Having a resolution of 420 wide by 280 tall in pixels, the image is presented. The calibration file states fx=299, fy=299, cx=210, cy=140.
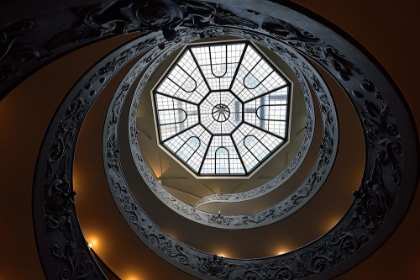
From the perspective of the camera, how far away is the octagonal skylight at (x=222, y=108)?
12.7m

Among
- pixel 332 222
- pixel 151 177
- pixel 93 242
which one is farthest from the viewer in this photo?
pixel 151 177

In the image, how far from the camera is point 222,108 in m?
13.8

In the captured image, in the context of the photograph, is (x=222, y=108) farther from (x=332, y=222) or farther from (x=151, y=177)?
(x=332, y=222)

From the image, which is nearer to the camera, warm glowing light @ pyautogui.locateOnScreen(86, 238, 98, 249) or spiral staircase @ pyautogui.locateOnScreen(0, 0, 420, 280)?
spiral staircase @ pyautogui.locateOnScreen(0, 0, 420, 280)

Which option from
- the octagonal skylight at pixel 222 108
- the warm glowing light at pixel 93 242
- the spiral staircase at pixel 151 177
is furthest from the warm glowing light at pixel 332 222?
the warm glowing light at pixel 93 242

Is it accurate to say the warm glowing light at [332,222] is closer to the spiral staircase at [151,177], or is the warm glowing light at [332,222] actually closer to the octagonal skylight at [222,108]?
the spiral staircase at [151,177]

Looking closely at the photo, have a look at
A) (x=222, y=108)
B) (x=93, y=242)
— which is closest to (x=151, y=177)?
(x=93, y=242)

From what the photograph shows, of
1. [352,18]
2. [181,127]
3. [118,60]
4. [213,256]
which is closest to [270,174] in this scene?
[181,127]

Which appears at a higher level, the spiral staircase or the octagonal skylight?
the octagonal skylight

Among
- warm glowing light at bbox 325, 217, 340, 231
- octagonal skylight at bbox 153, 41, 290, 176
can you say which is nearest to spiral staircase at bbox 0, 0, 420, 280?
warm glowing light at bbox 325, 217, 340, 231

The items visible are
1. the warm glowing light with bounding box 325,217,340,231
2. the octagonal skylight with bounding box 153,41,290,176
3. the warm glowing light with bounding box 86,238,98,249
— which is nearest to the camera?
the warm glowing light with bounding box 86,238,98,249

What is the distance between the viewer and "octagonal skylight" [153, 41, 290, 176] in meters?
12.7

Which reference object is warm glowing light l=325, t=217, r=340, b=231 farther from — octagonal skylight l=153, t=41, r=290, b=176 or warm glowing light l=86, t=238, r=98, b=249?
warm glowing light l=86, t=238, r=98, b=249

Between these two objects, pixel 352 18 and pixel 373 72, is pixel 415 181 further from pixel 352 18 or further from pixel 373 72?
pixel 352 18
